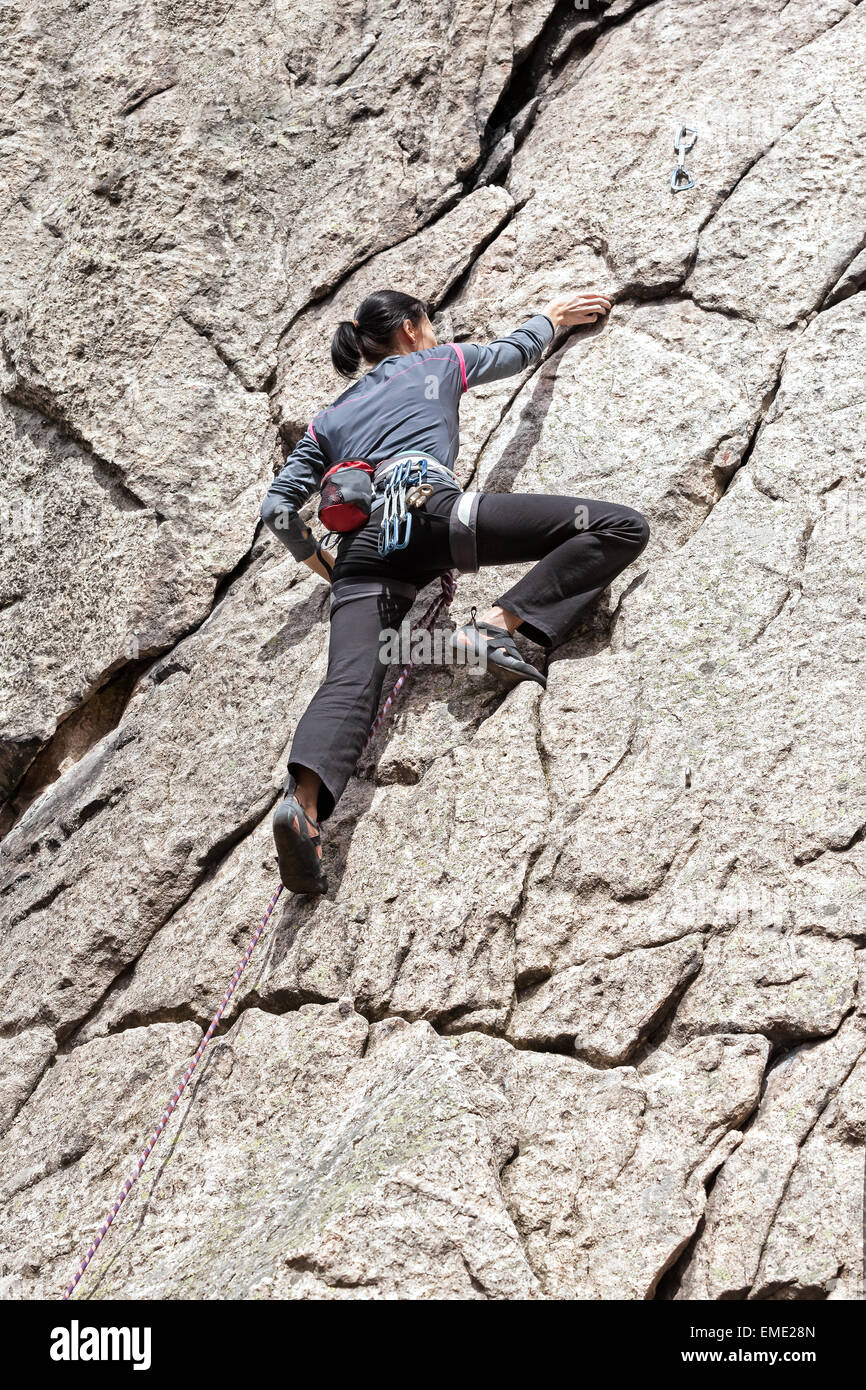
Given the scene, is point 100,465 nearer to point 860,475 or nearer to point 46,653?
point 46,653

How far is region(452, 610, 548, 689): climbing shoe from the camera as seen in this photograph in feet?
19.3

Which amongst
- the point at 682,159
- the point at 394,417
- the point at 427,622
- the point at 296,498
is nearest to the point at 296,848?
the point at 427,622

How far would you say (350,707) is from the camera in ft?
19.0

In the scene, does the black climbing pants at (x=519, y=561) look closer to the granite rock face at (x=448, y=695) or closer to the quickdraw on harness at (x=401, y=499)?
the quickdraw on harness at (x=401, y=499)

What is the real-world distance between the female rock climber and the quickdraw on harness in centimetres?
2

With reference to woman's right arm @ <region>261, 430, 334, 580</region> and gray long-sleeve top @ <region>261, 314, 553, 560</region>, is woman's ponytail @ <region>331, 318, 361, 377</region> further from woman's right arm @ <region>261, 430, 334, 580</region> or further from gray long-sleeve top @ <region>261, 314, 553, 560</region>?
woman's right arm @ <region>261, 430, 334, 580</region>

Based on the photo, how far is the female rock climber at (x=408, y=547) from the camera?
5.71 metres

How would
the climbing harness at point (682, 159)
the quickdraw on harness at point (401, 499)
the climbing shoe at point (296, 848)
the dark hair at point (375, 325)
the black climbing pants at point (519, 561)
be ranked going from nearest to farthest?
1. the climbing shoe at point (296, 848)
2. the black climbing pants at point (519, 561)
3. the quickdraw on harness at point (401, 499)
4. the dark hair at point (375, 325)
5. the climbing harness at point (682, 159)

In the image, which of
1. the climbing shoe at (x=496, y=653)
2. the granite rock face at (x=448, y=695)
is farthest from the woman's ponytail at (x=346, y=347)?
the climbing shoe at (x=496, y=653)

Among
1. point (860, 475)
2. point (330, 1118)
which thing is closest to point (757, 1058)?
point (330, 1118)

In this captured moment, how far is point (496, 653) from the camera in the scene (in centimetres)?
589

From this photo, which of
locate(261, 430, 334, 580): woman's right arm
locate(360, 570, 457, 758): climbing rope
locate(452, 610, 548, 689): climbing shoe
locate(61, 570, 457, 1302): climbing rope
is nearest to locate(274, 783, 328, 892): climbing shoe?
locate(61, 570, 457, 1302): climbing rope

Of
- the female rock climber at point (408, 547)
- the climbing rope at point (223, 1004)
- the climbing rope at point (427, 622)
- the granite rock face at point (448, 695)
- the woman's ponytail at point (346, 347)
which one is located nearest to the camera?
the granite rock face at point (448, 695)

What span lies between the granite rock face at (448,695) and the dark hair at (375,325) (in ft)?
2.60
